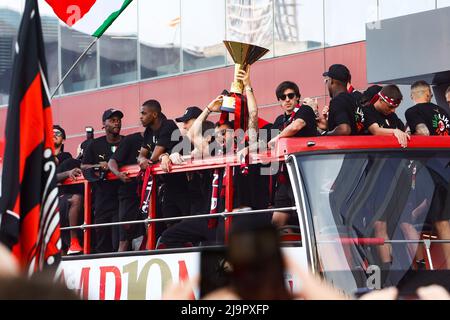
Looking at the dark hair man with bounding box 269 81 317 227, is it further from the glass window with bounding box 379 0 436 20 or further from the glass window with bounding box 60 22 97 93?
the glass window with bounding box 60 22 97 93

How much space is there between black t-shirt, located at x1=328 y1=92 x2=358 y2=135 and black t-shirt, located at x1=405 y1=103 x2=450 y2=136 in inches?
28.9

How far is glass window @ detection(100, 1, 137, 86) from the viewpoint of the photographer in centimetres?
2958

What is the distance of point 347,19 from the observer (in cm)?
2383

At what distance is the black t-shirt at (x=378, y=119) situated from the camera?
1015 centimetres

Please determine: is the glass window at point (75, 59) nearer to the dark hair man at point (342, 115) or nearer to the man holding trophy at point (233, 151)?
the man holding trophy at point (233, 151)

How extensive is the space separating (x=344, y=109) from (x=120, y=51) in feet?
67.1

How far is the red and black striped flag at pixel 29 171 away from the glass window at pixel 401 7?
52.9ft

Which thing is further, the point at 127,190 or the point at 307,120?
the point at 127,190

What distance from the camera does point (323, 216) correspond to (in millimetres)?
9312

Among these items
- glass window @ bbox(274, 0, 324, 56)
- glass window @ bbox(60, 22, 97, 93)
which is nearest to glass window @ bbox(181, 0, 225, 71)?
glass window @ bbox(274, 0, 324, 56)

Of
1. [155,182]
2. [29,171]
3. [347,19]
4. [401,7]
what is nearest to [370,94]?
[155,182]

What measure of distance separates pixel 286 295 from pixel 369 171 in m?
6.17

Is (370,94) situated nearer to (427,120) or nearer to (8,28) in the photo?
(427,120)

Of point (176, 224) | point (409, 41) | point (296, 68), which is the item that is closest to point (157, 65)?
point (296, 68)
